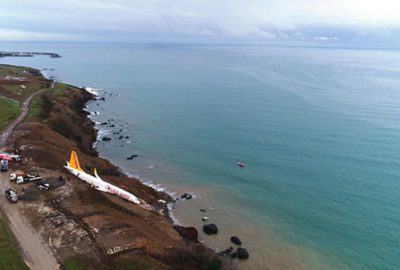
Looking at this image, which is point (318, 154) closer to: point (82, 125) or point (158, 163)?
point (158, 163)

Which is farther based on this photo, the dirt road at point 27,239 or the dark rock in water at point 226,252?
the dark rock in water at point 226,252

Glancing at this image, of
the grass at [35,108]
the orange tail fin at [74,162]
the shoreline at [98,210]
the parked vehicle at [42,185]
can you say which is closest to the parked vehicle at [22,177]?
the parked vehicle at [42,185]

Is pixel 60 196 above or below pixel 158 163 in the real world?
above

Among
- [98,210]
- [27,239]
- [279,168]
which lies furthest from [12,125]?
[279,168]

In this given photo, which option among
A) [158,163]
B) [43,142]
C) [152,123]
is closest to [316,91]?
[152,123]

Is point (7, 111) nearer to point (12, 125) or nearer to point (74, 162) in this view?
point (12, 125)

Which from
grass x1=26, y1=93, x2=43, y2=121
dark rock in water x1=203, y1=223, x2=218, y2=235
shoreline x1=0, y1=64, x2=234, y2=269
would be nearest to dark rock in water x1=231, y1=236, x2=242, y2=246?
dark rock in water x1=203, y1=223, x2=218, y2=235

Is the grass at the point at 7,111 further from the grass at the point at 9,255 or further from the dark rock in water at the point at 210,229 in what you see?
the dark rock in water at the point at 210,229

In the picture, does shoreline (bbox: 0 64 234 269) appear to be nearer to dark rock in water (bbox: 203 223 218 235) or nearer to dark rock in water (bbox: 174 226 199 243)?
dark rock in water (bbox: 174 226 199 243)
